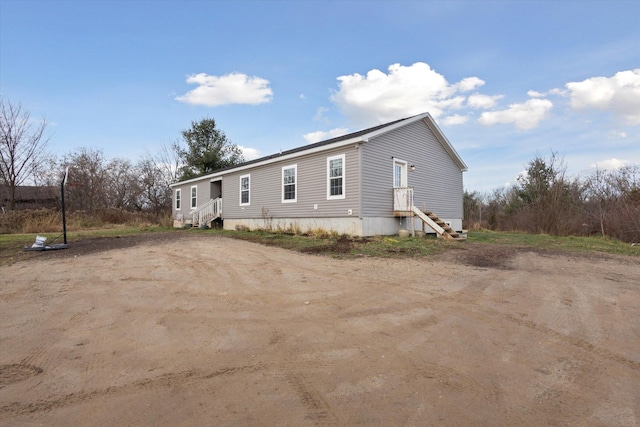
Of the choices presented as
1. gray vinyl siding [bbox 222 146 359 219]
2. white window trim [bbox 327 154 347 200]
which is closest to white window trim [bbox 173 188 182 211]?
gray vinyl siding [bbox 222 146 359 219]

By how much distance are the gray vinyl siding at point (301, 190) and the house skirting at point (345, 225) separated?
0.76 ft

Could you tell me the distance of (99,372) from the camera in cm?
281

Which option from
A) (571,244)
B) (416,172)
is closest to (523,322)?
(571,244)

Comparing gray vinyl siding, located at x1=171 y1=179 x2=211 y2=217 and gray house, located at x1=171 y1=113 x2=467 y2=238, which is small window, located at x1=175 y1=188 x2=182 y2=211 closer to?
gray vinyl siding, located at x1=171 y1=179 x2=211 y2=217

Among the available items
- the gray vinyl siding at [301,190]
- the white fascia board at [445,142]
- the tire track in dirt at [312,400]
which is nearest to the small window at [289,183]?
the gray vinyl siding at [301,190]

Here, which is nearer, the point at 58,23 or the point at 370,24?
the point at 58,23

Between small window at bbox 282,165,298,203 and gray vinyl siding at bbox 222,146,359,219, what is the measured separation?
7.7 inches

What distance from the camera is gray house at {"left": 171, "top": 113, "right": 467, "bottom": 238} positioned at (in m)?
12.8

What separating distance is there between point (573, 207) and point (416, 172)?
12496mm

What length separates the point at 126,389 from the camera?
8.28 feet

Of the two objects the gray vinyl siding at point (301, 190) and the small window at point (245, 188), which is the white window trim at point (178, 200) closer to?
the gray vinyl siding at point (301, 190)

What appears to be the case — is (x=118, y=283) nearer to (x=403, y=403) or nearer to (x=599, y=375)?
(x=403, y=403)

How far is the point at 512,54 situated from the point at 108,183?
36.8 metres

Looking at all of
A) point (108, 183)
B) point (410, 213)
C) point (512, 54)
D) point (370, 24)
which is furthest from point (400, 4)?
point (108, 183)
